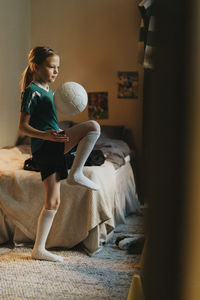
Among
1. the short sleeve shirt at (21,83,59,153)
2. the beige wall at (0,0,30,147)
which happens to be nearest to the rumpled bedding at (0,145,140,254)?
the short sleeve shirt at (21,83,59,153)

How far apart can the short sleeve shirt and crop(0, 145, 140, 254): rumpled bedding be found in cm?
48

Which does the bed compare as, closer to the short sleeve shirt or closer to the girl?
the girl

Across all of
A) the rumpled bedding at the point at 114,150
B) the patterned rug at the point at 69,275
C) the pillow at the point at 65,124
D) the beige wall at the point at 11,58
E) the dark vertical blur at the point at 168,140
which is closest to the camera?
the dark vertical blur at the point at 168,140

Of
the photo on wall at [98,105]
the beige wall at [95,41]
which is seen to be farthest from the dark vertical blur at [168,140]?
the photo on wall at [98,105]

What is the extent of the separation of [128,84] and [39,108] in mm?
2637

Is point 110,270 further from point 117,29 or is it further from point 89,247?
point 117,29

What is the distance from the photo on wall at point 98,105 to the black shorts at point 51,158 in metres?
2.55

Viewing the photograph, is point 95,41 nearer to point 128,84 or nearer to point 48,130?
point 128,84

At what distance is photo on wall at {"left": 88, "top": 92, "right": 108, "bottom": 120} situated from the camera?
16.4ft

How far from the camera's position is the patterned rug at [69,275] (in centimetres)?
210

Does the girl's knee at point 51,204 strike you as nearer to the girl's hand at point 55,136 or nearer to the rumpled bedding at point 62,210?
the rumpled bedding at point 62,210

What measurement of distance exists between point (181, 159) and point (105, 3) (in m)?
4.97

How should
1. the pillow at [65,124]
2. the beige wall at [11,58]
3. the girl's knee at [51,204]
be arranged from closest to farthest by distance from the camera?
the girl's knee at [51,204] → the beige wall at [11,58] → the pillow at [65,124]

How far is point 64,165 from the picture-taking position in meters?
2.50
